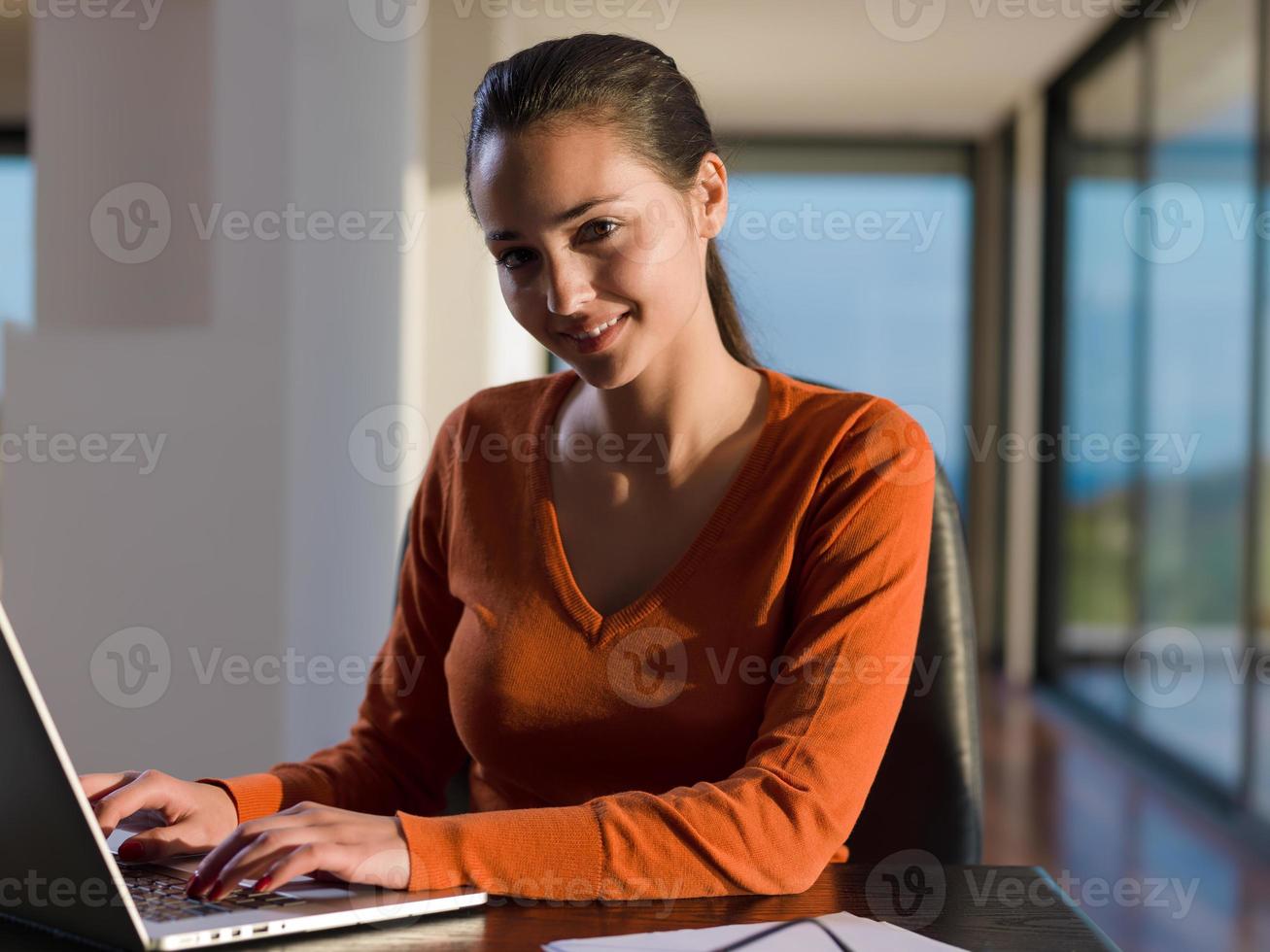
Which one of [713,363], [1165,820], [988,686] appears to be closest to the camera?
[713,363]

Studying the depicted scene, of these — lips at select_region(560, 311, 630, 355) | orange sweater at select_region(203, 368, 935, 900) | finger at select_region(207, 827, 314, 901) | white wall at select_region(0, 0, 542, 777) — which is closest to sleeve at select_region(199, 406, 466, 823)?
orange sweater at select_region(203, 368, 935, 900)

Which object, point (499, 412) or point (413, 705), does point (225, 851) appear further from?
point (499, 412)

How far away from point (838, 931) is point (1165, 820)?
3.24m

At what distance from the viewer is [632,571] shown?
1249mm

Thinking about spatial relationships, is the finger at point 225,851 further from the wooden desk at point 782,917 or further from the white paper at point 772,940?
the white paper at point 772,940

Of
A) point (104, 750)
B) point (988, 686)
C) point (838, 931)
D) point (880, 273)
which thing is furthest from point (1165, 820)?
point (880, 273)

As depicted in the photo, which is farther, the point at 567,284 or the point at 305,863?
the point at 567,284

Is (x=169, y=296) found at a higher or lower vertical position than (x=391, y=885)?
higher

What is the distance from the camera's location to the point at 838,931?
0.80 metres

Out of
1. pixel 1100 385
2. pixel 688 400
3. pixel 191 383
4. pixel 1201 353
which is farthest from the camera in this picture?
pixel 1100 385

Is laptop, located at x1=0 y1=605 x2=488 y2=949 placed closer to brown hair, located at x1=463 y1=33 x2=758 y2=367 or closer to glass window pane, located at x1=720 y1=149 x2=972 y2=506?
brown hair, located at x1=463 y1=33 x2=758 y2=367

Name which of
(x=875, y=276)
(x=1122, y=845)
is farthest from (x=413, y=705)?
(x=875, y=276)

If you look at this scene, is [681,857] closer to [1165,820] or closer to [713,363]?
[713,363]

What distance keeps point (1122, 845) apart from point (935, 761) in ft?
7.94
